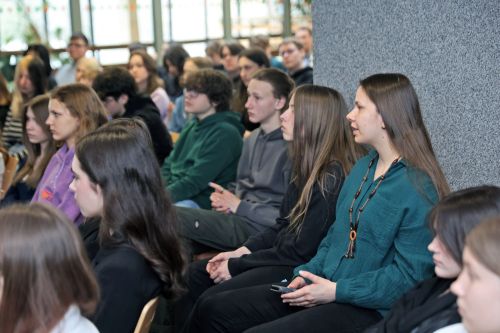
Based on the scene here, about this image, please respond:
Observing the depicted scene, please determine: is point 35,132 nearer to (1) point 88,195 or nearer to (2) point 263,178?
(2) point 263,178

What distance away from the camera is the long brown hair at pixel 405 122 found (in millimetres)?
2842

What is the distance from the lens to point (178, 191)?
4.65m

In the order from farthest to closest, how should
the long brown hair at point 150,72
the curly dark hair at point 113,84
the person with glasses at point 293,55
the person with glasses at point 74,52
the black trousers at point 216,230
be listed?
the person with glasses at point 74,52
the person with glasses at point 293,55
the long brown hair at point 150,72
the curly dark hair at point 113,84
the black trousers at point 216,230

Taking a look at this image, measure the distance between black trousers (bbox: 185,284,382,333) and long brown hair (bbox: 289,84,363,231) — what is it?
395mm

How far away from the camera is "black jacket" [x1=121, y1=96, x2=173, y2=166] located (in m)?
5.50

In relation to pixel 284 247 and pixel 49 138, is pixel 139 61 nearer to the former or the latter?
pixel 49 138

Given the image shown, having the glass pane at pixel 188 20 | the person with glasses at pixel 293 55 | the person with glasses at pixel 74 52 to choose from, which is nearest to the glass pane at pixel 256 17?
the glass pane at pixel 188 20

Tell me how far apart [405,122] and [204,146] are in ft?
6.67

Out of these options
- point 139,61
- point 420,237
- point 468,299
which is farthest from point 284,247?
point 139,61

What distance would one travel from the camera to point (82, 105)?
426cm

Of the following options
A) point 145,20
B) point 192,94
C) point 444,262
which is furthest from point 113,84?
point 145,20

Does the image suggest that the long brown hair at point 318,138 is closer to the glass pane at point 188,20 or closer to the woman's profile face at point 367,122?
the woman's profile face at point 367,122

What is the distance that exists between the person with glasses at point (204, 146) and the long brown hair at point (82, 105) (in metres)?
0.63

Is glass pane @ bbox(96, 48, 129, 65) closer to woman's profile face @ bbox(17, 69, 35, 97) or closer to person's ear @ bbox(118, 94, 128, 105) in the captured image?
woman's profile face @ bbox(17, 69, 35, 97)
